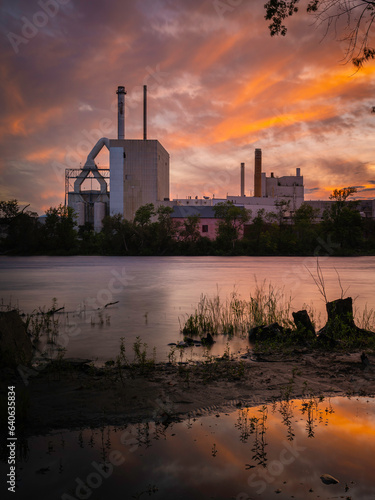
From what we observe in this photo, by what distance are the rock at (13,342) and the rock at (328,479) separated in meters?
5.39

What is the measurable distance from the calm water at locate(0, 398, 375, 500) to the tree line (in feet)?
248

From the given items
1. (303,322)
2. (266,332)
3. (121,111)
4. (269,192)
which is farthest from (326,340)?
(269,192)

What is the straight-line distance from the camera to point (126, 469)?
4527 mm

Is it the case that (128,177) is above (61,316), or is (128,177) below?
above

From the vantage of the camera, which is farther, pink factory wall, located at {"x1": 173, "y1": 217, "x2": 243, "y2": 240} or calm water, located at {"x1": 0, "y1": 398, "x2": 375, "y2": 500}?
pink factory wall, located at {"x1": 173, "y1": 217, "x2": 243, "y2": 240}

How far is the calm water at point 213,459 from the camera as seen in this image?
4.20 meters

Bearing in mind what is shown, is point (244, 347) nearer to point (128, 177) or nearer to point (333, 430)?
point (333, 430)

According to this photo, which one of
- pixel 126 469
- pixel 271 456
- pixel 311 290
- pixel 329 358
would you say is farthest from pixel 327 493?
pixel 311 290

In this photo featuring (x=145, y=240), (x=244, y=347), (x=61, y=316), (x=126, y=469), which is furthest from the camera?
(x=145, y=240)

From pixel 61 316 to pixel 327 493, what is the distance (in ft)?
41.6

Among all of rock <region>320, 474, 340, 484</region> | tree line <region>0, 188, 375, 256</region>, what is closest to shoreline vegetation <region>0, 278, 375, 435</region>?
rock <region>320, 474, 340, 484</region>

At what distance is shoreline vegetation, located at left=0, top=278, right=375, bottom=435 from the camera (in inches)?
227

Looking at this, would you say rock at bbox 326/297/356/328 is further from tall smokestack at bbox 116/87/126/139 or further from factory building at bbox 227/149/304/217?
factory building at bbox 227/149/304/217

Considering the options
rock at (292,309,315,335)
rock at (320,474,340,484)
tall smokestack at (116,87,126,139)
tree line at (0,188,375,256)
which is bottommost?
rock at (320,474,340,484)
